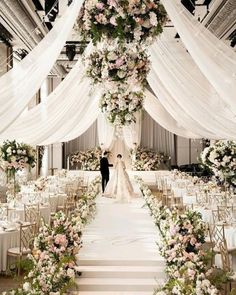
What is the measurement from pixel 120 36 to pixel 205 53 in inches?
31.6

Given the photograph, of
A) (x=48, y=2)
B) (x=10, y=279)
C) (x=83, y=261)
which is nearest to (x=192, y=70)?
(x=83, y=261)

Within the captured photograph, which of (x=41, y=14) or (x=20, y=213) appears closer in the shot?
(x=20, y=213)

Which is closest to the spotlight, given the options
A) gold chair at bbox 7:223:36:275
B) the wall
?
gold chair at bbox 7:223:36:275

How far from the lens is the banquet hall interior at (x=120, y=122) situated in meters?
4.55

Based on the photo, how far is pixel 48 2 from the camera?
974cm

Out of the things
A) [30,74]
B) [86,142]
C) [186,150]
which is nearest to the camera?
[30,74]

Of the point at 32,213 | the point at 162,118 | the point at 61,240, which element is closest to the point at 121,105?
the point at 61,240

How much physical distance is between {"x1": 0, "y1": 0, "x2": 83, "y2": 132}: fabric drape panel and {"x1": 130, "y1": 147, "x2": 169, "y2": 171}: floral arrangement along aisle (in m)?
16.1

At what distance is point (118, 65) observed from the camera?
5027 millimetres

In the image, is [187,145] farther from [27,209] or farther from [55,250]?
[55,250]

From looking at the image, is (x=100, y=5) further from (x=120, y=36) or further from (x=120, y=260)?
(x=120, y=260)

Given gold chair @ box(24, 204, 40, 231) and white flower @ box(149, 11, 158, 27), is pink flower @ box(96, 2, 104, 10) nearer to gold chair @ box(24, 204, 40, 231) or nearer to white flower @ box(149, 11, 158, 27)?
white flower @ box(149, 11, 158, 27)

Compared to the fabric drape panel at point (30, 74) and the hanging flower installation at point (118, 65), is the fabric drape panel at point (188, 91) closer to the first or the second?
the hanging flower installation at point (118, 65)

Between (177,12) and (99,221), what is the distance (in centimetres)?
673
